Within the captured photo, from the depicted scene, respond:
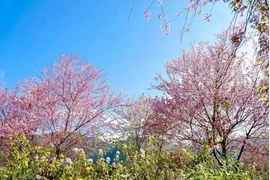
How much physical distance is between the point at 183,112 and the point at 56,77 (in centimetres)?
537

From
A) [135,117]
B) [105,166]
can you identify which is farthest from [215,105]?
[135,117]

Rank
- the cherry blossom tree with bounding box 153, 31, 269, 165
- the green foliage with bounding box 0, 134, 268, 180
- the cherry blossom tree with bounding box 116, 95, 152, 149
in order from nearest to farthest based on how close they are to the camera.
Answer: the green foliage with bounding box 0, 134, 268, 180
the cherry blossom tree with bounding box 153, 31, 269, 165
the cherry blossom tree with bounding box 116, 95, 152, 149

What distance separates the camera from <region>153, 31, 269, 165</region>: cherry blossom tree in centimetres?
783

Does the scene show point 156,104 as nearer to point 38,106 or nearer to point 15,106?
point 38,106

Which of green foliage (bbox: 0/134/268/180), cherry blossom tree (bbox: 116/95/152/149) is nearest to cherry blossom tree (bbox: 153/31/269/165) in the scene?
green foliage (bbox: 0/134/268/180)

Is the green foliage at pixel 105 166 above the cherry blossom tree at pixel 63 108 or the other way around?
the other way around

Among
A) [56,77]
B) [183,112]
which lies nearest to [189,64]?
[183,112]

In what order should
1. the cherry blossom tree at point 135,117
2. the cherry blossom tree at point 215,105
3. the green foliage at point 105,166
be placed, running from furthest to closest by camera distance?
the cherry blossom tree at point 135,117
the cherry blossom tree at point 215,105
the green foliage at point 105,166

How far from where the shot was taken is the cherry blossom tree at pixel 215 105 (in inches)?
308

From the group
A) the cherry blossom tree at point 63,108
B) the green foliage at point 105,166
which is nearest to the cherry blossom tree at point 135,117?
the cherry blossom tree at point 63,108

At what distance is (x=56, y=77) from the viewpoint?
1083 centimetres

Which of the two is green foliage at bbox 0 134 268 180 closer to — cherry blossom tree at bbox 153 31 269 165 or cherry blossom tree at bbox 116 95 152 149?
cherry blossom tree at bbox 153 31 269 165

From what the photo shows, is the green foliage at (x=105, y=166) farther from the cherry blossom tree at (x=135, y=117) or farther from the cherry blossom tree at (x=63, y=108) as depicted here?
the cherry blossom tree at (x=135, y=117)

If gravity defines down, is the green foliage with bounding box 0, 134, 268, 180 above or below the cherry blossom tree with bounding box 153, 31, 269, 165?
below
